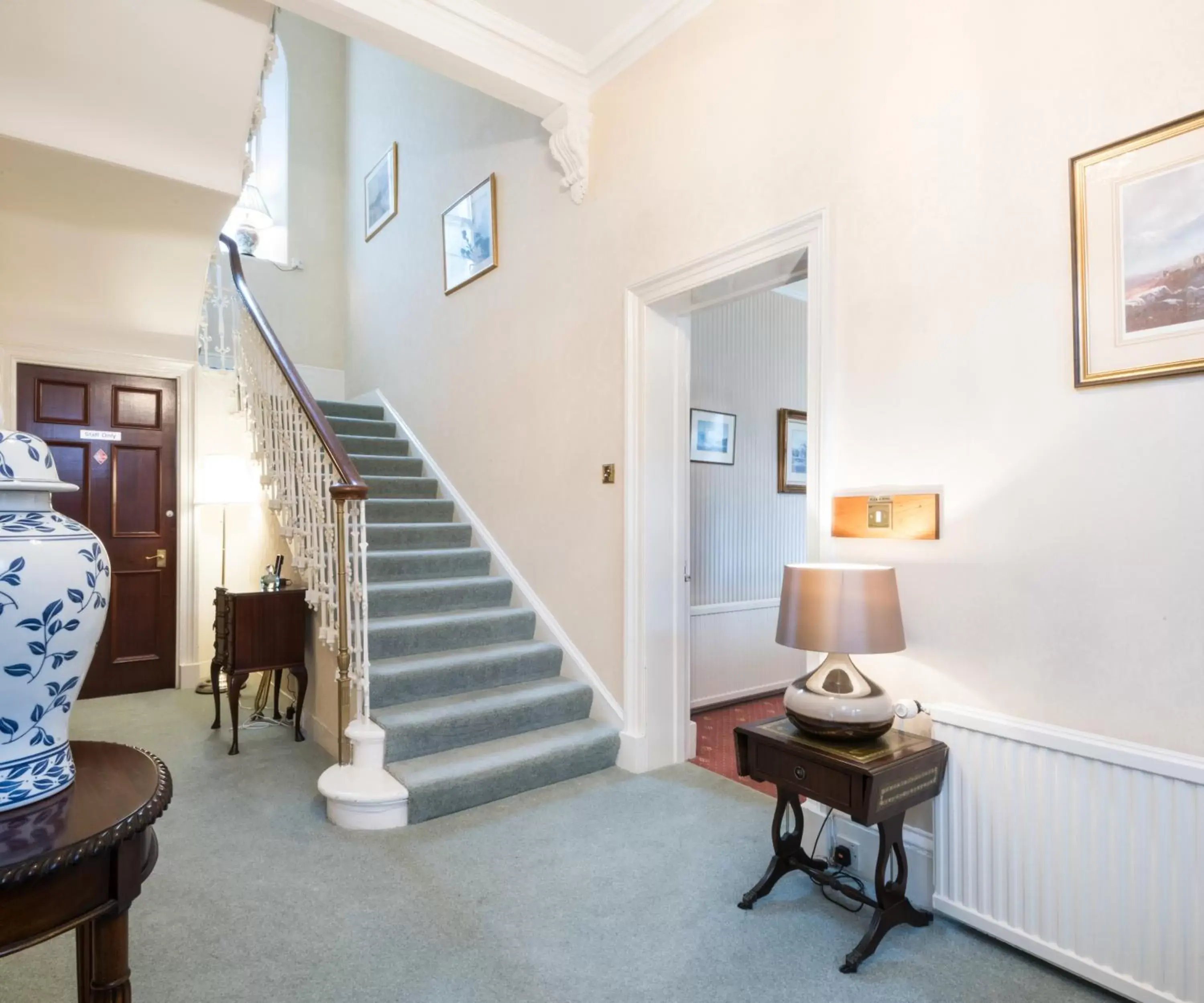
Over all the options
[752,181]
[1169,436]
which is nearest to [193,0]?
[752,181]

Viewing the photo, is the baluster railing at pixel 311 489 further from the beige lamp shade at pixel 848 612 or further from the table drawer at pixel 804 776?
the beige lamp shade at pixel 848 612

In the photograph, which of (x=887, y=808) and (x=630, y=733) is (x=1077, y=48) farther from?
(x=630, y=733)

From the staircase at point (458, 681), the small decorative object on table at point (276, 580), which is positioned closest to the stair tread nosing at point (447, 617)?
the staircase at point (458, 681)

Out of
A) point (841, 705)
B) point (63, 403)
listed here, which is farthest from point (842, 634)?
point (63, 403)

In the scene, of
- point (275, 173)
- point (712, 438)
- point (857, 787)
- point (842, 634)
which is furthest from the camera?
point (275, 173)

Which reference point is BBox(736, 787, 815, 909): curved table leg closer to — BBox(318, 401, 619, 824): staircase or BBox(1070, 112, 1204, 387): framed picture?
BBox(318, 401, 619, 824): staircase

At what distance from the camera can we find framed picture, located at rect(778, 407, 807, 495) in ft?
16.1

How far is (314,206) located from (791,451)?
16.4 feet

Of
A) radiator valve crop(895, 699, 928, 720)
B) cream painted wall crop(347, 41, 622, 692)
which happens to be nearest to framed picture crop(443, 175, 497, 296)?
cream painted wall crop(347, 41, 622, 692)

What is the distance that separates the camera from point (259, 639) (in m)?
3.54

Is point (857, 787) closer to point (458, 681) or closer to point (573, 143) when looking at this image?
point (458, 681)

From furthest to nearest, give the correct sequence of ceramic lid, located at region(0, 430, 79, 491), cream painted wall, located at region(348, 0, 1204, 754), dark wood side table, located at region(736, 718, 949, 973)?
1. dark wood side table, located at region(736, 718, 949, 973)
2. cream painted wall, located at region(348, 0, 1204, 754)
3. ceramic lid, located at region(0, 430, 79, 491)

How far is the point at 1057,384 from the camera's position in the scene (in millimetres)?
1918

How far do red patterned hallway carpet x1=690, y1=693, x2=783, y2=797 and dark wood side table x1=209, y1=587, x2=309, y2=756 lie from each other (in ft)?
6.91
